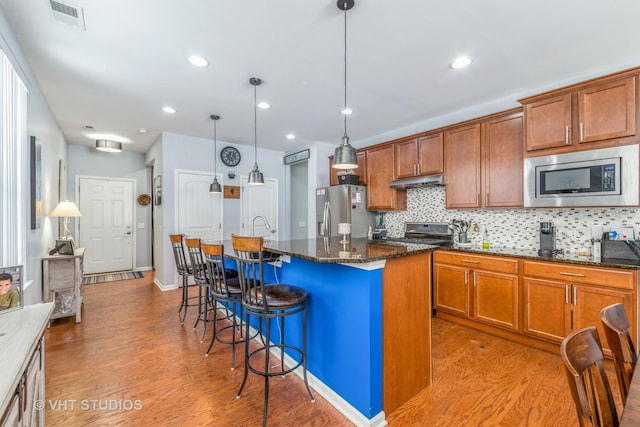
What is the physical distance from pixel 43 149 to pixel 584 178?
18.5ft

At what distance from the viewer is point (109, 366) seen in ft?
8.18

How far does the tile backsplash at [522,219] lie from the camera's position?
2.81m

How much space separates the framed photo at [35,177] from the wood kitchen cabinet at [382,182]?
4123mm

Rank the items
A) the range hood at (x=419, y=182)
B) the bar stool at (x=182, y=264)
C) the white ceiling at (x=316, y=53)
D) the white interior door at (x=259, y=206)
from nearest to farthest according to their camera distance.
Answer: the white ceiling at (x=316, y=53) < the bar stool at (x=182, y=264) < the range hood at (x=419, y=182) < the white interior door at (x=259, y=206)

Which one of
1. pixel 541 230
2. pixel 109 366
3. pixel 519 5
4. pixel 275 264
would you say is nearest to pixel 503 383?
pixel 541 230

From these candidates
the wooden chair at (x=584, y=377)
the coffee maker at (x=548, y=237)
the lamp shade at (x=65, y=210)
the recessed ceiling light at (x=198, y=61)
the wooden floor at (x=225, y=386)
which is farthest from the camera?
the lamp shade at (x=65, y=210)

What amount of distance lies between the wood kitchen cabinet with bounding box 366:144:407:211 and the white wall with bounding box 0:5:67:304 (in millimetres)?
4112

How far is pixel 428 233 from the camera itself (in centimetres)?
420

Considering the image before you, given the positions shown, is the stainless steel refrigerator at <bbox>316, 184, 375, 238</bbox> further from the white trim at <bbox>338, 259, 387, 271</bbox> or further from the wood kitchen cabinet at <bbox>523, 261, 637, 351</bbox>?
the white trim at <bbox>338, 259, 387, 271</bbox>

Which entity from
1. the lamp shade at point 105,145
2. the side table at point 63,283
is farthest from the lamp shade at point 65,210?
the lamp shade at point 105,145

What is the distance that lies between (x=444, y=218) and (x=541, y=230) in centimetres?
117

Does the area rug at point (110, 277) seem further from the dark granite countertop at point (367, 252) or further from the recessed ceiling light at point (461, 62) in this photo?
the recessed ceiling light at point (461, 62)

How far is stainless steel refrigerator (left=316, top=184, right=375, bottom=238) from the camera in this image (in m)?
4.73

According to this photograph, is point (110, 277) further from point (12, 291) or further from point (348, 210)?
point (12, 291)
